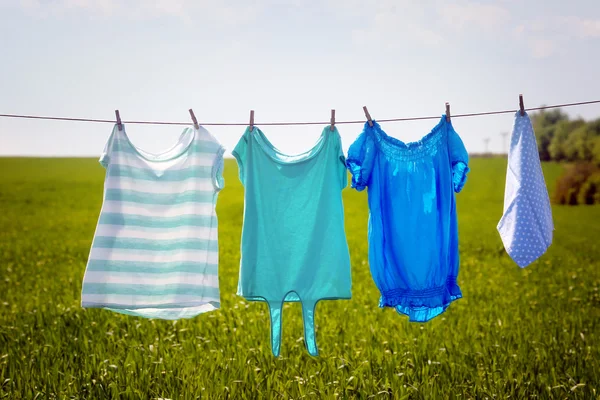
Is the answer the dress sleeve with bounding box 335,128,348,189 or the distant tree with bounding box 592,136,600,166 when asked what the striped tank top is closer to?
the dress sleeve with bounding box 335,128,348,189

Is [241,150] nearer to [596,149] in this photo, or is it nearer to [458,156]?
[458,156]

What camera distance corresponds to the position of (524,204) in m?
4.18

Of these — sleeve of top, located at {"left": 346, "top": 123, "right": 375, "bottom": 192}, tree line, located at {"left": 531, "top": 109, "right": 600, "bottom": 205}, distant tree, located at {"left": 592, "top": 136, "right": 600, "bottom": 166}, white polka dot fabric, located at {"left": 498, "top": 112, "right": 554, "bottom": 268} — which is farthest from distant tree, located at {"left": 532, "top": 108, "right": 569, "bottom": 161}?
sleeve of top, located at {"left": 346, "top": 123, "right": 375, "bottom": 192}

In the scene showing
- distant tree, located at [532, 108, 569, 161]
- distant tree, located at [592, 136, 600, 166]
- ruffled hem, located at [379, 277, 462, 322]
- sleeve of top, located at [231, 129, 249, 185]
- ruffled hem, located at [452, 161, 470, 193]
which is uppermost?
distant tree, located at [532, 108, 569, 161]

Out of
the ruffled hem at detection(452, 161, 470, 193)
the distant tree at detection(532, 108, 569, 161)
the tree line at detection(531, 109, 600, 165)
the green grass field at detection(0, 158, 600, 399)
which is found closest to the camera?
the ruffled hem at detection(452, 161, 470, 193)

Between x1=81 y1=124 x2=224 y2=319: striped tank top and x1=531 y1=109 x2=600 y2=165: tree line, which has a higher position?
x1=531 y1=109 x2=600 y2=165: tree line

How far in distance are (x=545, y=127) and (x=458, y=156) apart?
45.8 meters

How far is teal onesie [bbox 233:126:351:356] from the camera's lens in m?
4.35

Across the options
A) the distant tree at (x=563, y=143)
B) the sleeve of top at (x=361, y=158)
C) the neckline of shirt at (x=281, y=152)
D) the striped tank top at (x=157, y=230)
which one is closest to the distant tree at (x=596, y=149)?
the distant tree at (x=563, y=143)

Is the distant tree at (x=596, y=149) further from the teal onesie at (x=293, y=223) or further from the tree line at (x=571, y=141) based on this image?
the teal onesie at (x=293, y=223)

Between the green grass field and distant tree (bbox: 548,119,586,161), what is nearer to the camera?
the green grass field

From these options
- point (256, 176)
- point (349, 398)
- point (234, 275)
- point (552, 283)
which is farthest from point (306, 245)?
point (552, 283)

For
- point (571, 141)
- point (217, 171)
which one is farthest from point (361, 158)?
point (571, 141)

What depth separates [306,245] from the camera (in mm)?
4379
